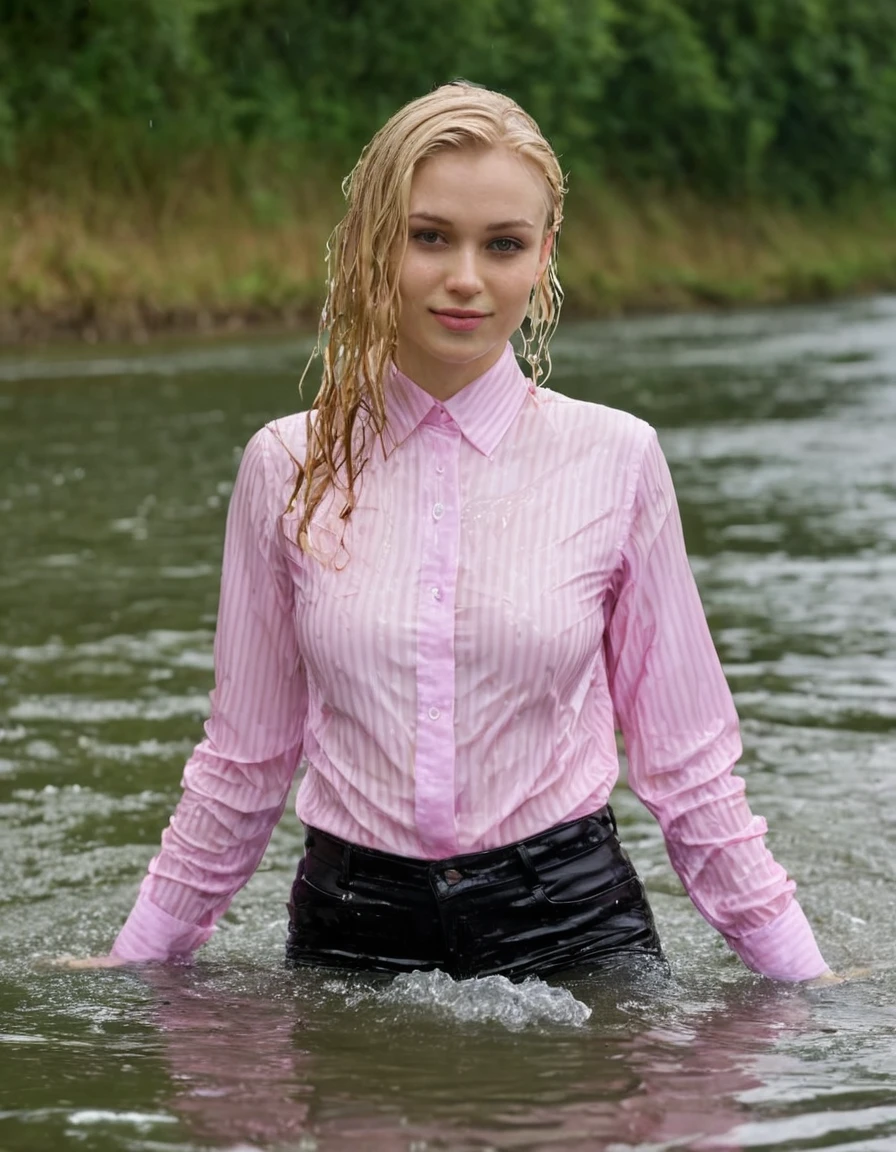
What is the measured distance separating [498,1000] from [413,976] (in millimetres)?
138

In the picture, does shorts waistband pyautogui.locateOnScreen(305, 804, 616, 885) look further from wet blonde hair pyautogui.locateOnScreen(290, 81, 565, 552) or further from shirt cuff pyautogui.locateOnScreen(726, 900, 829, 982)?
wet blonde hair pyautogui.locateOnScreen(290, 81, 565, 552)

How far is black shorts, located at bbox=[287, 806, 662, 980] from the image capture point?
340 cm

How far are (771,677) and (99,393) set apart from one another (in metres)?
12.5

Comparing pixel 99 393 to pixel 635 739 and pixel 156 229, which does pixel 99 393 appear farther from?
pixel 635 739

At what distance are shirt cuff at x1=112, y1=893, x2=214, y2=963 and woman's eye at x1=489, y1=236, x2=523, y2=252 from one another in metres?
1.31

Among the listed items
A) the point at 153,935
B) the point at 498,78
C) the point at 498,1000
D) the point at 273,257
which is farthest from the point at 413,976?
the point at 498,78

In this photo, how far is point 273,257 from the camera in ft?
109

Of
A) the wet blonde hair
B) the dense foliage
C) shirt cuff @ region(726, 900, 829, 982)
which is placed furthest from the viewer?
the dense foliage

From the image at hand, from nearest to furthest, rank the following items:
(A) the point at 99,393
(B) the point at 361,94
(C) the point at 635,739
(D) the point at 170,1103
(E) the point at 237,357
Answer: (D) the point at 170,1103 < (C) the point at 635,739 < (A) the point at 99,393 < (E) the point at 237,357 < (B) the point at 361,94

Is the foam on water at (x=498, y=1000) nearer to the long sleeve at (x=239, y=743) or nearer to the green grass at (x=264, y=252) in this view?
the long sleeve at (x=239, y=743)

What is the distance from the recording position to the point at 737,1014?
12.1 feet

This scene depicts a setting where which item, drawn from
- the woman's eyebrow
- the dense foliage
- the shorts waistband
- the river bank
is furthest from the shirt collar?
A: the dense foliage

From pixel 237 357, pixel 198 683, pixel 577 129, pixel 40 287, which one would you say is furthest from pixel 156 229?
pixel 198 683

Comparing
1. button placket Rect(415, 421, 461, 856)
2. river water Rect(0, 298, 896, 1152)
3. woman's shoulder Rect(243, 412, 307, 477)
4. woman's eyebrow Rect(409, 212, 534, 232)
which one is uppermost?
woman's eyebrow Rect(409, 212, 534, 232)
